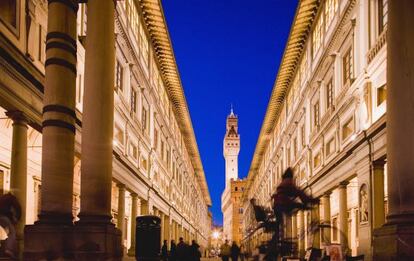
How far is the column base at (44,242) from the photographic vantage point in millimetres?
11352

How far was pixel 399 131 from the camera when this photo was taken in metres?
11.7

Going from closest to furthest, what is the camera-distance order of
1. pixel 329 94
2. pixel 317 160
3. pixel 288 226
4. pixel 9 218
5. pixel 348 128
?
1. pixel 9 218
2. pixel 288 226
3. pixel 348 128
4. pixel 329 94
5. pixel 317 160

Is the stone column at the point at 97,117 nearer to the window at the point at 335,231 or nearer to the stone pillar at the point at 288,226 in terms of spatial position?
the stone pillar at the point at 288,226

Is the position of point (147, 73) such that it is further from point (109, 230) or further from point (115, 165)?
point (109, 230)

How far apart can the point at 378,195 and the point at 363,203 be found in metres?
2.14

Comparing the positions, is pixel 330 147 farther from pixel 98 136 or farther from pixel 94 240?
pixel 94 240

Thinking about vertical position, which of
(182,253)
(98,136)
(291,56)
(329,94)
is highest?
(291,56)

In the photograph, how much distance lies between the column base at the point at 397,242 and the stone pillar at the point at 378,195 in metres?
11.8

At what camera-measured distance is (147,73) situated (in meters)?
39.2

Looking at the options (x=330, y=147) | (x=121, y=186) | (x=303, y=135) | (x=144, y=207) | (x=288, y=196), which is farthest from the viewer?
(x=303, y=135)

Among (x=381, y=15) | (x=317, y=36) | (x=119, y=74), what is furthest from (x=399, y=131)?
(x=317, y=36)

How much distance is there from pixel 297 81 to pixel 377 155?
22.8m

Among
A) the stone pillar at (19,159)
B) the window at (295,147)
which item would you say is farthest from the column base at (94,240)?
the window at (295,147)

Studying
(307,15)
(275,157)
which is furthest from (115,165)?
(275,157)
